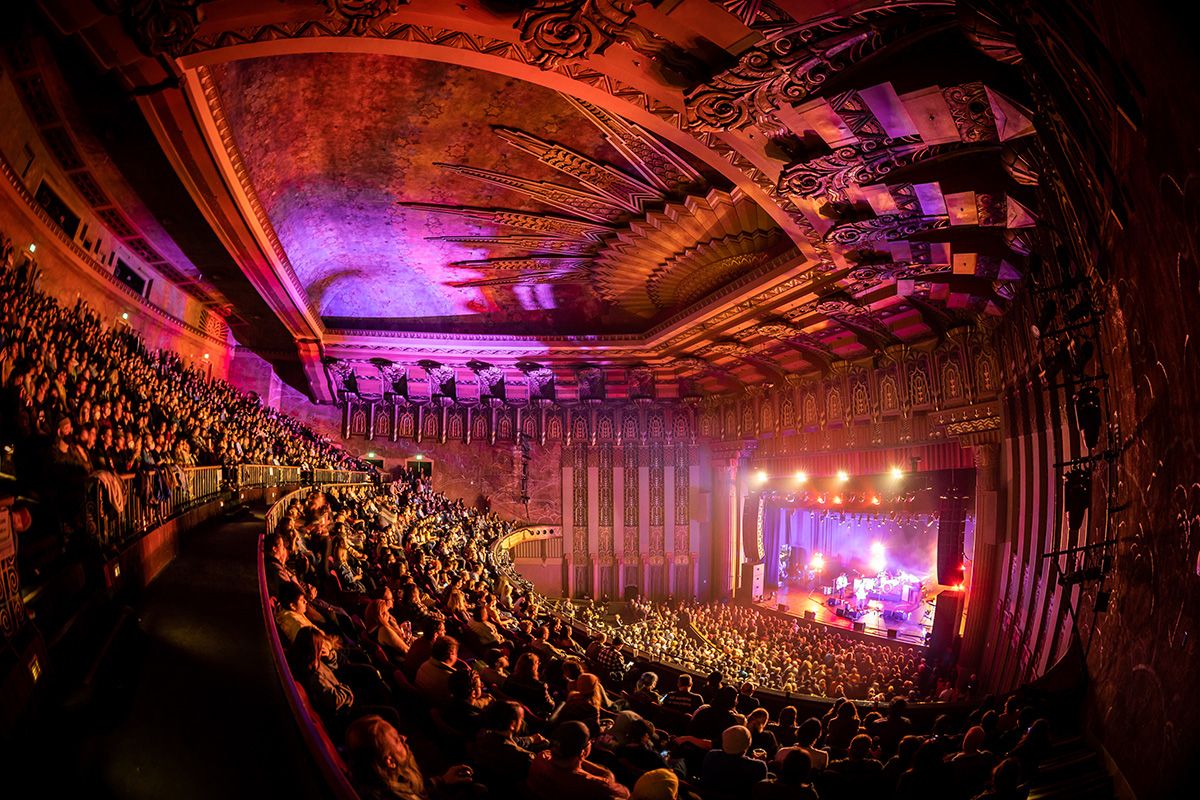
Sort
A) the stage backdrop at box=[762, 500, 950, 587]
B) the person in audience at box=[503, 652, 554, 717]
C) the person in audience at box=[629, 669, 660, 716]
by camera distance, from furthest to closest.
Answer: the stage backdrop at box=[762, 500, 950, 587] → the person in audience at box=[629, 669, 660, 716] → the person in audience at box=[503, 652, 554, 717]

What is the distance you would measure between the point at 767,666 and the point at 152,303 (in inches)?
525

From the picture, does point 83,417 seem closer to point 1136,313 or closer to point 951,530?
point 1136,313

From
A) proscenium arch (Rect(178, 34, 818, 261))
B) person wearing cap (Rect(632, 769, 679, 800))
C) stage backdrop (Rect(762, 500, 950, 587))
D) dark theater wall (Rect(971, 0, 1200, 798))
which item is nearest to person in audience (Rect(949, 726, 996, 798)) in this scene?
dark theater wall (Rect(971, 0, 1200, 798))

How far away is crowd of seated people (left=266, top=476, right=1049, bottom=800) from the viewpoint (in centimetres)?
338

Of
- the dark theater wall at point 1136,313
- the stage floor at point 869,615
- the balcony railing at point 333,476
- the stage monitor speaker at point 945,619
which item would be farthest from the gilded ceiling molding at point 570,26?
the stage floor at point 869,615

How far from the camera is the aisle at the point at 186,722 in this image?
2676 millimetres

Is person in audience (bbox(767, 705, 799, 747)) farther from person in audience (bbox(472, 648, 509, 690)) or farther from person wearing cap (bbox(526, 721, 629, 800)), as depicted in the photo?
person wearing cap (bbox(526, 721, 629, 800))

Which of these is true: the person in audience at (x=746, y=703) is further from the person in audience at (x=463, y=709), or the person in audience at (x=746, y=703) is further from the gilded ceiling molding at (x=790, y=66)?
the gilded ceiling molding at (x=790, y=66)

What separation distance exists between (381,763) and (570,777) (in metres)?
0.95

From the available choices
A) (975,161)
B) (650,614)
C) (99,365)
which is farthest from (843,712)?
(650,614)

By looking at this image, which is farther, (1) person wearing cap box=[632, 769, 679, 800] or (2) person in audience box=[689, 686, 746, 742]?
(2) person in audience box=[689, 686, 746, 742]

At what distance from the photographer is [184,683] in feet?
11.3

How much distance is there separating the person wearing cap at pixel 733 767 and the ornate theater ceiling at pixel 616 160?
5334 mm

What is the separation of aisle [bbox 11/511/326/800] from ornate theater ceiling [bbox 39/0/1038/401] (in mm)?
4970
